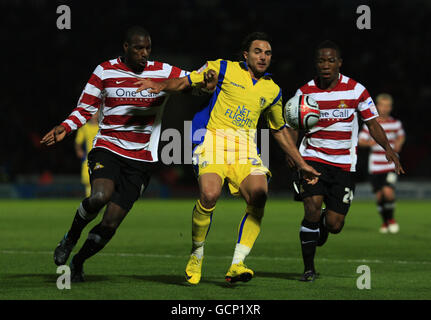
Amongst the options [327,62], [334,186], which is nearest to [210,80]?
[327,62]

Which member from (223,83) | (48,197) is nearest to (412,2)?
(48,197)

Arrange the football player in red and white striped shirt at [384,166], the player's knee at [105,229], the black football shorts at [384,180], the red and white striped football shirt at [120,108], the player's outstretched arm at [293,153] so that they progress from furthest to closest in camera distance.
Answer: the black football shorts at [384,180] → the football player in red and white striped shirt at [384,166] → the player's outstretched arm at [293,153] → the red and white striped football shirt at [120,108] → the player's knee at [105,229]

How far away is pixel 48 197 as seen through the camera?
25125 mm

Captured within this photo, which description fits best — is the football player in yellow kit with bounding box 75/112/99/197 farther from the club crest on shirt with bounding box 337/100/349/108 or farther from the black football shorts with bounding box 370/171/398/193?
the club crest on shirt with bounding box 337/100/349/108

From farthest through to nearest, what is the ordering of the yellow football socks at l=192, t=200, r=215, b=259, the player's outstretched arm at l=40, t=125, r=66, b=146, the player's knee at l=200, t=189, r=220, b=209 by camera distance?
the yellow football socks at l=192, t=200, r=215, b=259 → the player's knee at l=200, t=189, r=220, b=209 → the player's outstretched arm at l=40, t=125, r=66, b=146

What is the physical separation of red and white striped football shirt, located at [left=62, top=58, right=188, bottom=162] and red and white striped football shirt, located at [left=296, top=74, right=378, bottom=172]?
153 centimetres

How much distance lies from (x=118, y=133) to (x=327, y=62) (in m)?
2.08

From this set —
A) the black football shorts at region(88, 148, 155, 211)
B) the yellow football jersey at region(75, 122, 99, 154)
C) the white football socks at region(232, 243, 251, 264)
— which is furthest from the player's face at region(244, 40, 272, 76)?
the yellow football jersey at region(75, 122, 99, 154)

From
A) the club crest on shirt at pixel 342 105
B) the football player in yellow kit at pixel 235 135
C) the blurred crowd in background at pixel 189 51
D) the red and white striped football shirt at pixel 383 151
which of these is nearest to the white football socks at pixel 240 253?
the football player in yellow kit at pixel 235 135

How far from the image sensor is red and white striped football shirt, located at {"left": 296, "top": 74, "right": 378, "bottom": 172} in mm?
7816

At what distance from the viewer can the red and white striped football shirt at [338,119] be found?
25.6ft

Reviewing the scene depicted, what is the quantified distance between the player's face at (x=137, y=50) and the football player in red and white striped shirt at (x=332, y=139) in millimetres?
1610

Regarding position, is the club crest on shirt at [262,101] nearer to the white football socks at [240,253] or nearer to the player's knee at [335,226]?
the white football socks at [240,253]
